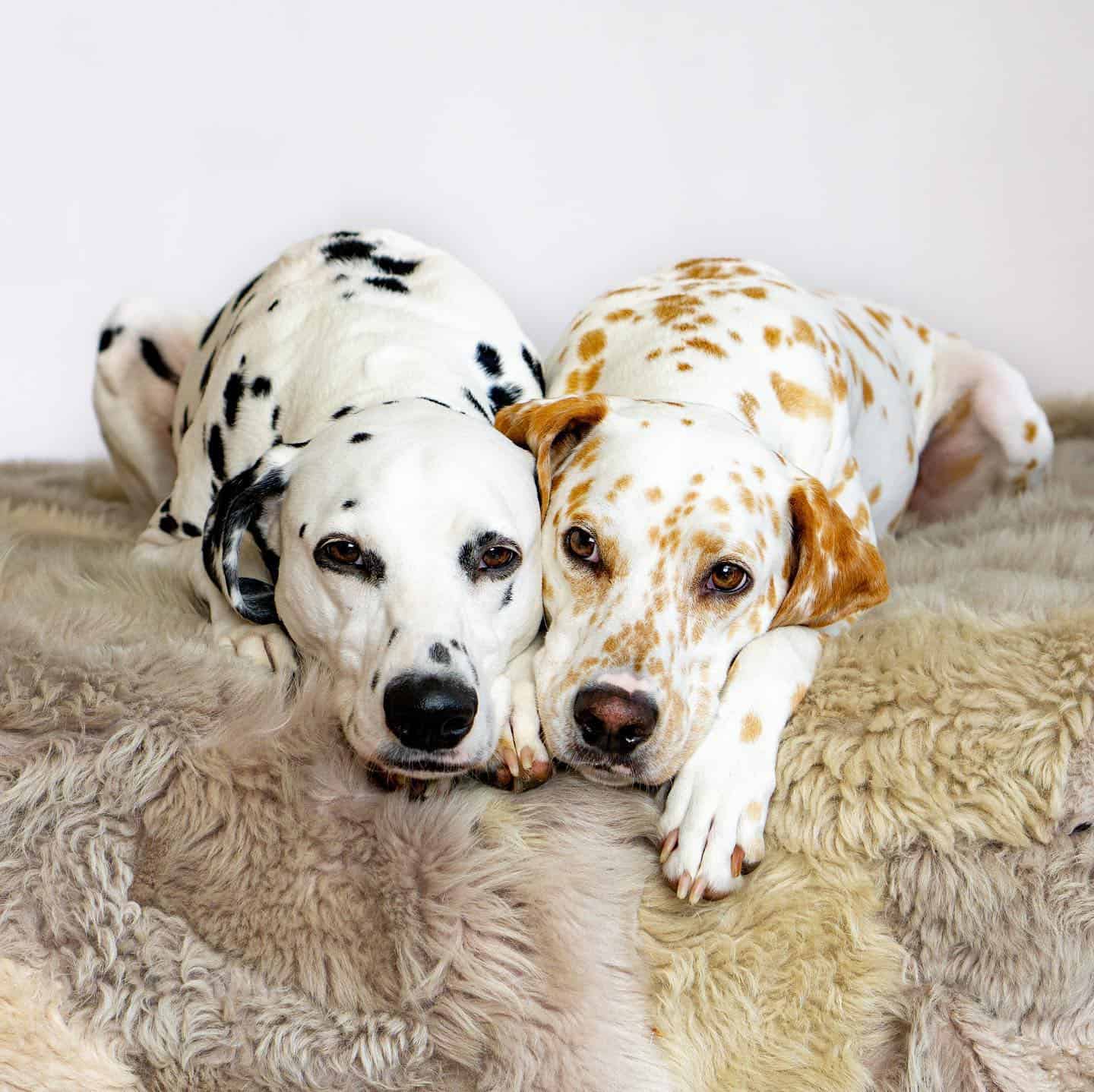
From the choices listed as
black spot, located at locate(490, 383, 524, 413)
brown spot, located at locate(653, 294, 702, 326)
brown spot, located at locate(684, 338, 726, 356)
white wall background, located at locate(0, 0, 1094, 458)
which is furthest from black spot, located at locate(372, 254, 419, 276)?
white wall background, located at locate(0, 0, 1094, 458)

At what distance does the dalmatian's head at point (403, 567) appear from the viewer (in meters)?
1.66

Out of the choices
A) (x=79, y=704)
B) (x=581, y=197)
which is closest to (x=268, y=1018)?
(x=79, y=704)

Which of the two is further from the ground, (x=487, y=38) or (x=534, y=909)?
(x=487, y=38)

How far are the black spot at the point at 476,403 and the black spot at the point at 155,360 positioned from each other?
46.2 inches

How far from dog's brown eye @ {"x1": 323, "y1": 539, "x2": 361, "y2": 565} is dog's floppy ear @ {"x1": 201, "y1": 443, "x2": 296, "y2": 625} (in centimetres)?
19

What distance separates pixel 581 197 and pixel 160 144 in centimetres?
134

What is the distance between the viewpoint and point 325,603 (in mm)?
1808

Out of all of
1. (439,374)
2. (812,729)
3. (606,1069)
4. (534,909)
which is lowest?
(606,1069)

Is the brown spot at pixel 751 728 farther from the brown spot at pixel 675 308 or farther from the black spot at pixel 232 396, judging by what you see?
the black spot at pixel 232 396

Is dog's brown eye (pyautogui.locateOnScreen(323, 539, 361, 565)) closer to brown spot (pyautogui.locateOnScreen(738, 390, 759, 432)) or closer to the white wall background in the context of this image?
brown spot (pyautogui.locateOnScreen(738, 390, 759, 432))

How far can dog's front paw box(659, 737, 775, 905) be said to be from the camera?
1689 mm

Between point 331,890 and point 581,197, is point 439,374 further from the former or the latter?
point 581,197

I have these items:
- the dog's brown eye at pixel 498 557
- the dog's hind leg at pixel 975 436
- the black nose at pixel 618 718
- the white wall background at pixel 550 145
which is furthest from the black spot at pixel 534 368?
the white wall background at pixel 550 145

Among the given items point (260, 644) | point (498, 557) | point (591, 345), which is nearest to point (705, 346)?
point (591, 345)
